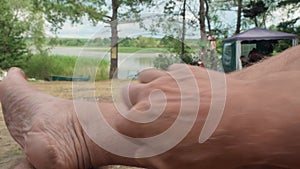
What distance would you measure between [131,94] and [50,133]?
6.8 inches

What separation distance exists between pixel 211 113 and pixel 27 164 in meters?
0.29

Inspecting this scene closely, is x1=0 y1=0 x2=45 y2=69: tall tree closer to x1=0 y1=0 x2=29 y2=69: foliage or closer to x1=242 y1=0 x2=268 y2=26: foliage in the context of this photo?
x1=0 y1=0 x2=29 y2=69: foliage

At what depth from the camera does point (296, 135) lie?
0.23 m

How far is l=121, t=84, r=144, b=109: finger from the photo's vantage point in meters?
0.30

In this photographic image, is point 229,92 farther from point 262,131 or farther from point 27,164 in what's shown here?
point 27,164

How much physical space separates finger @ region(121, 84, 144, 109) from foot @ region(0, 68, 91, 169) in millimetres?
140

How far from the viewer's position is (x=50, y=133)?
0.45 m

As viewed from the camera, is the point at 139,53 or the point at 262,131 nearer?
the point at 262,131

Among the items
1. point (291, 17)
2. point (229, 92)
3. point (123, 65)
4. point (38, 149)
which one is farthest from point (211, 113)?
point (291, 17)

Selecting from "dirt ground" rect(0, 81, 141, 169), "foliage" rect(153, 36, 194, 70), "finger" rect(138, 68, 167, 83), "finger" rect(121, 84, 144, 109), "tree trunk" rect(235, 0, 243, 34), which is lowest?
"dirt ground" rect(0, 81, 141, 169)

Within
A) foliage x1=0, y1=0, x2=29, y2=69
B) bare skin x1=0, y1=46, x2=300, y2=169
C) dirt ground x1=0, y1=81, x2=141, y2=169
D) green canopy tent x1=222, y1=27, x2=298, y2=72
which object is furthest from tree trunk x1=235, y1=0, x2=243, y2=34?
bare skin x1=0, y1=46, x2=300, y2=169

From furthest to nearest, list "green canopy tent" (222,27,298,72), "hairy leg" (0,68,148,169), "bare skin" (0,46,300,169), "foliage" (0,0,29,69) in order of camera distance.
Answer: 1. "foliage" (0,0,29,69)
2. "green canopy tent" (222,27,298,72)
3. "hairy leg" (0,68,148,169)
4. "bare skin" (0,46,300,169)

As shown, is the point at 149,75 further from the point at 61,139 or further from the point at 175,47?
the point at 175,47

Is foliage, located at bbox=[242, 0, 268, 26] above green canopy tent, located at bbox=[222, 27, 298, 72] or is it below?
above
